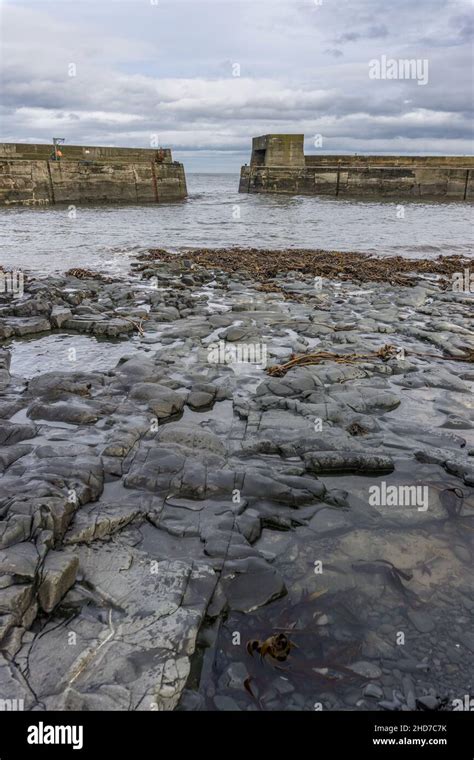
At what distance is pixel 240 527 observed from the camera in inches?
153

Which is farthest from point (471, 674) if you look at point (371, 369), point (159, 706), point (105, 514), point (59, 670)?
point (371, 369)

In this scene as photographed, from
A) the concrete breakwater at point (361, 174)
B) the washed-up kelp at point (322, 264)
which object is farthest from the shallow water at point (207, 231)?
the concrete breakwater at point (361, 174)

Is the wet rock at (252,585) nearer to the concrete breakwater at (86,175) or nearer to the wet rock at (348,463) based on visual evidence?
the wet rock at (348,463)

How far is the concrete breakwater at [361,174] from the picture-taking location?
46.7 meters

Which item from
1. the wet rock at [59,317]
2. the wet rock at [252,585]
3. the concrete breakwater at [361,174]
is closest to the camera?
the wet rock at [252,585]

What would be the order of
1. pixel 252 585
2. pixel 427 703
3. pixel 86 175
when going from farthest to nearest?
pixel 86 175
pixel 252 585
pixel 427 703

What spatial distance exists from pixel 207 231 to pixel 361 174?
29.2 metres

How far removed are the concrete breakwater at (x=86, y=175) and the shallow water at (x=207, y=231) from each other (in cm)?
249

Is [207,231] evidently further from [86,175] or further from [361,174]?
[361,174]

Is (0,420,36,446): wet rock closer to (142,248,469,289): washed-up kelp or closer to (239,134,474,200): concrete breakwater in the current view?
(142,248,469,289): washed-up kelp

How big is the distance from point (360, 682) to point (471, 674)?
0.62 metres

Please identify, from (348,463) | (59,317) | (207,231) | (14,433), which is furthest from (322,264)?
(14,433)
